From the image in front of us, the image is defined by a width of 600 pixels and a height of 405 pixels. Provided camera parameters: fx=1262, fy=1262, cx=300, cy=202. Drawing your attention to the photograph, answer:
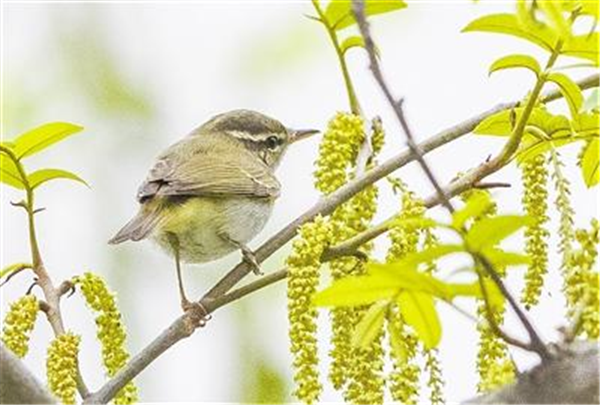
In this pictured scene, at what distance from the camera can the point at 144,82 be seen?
14.6ft

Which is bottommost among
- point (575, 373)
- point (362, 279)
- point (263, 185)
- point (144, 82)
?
point (575, 373)

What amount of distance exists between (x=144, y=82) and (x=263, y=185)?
108 cm

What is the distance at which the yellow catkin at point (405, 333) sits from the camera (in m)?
1.60

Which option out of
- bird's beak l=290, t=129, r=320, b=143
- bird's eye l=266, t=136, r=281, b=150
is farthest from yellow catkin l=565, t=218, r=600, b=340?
bird's eye l=266, t=136, r=281, b=150

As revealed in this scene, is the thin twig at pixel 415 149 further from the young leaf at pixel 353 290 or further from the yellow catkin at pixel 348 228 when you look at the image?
the yellow catkin at pixel 348 228

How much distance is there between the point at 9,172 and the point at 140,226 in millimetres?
1096

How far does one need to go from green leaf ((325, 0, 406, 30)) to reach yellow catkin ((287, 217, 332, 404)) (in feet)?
0.99

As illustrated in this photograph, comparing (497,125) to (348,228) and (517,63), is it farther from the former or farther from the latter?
(348,228)

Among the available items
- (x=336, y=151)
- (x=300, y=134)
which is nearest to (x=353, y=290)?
(x=336, y=151)

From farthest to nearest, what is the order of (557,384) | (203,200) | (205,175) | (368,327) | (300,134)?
(300,134) < (205,175) < (203,200) < (368,327) < (557,384)

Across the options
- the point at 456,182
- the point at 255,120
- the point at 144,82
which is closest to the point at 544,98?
the point at 456,182

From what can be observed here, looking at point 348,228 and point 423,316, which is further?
point 348,228

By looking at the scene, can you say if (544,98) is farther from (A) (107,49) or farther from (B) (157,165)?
(A) (107,49)

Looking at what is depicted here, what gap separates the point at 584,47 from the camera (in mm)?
1537
